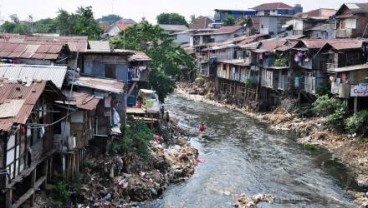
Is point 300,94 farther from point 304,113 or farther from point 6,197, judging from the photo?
point 6,197

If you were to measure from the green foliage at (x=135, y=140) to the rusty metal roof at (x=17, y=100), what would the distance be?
9.24 metres

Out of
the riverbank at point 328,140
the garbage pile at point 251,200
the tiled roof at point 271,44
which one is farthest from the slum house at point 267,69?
the garbage pile at point 251,200

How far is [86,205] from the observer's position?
22.3 metres

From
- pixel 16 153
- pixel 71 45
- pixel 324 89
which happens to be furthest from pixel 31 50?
pixel 324 89

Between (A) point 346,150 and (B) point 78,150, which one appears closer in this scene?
(B) point 78,150

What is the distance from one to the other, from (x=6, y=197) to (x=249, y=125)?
1293 inches

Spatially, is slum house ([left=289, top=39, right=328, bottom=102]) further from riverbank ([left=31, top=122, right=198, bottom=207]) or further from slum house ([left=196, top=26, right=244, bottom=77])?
slum house ([left=196, top=26, right=244, bottom=77])

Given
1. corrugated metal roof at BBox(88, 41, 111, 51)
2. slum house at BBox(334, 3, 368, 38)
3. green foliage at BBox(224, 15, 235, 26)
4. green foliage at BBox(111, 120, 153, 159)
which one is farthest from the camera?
green foliage at BBox(224, 15, 235, 26)

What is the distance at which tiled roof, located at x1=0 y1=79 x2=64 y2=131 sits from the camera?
54.6 ft

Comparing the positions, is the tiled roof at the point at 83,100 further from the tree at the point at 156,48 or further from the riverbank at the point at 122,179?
the tree at the point at 156,48

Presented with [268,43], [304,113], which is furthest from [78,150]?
[268,43]

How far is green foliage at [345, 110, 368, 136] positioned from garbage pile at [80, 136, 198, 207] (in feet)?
43.6

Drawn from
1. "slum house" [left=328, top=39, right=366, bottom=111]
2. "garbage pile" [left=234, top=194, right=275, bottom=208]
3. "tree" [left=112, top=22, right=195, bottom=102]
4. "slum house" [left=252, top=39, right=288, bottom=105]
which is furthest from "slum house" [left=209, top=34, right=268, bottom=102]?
"garbage pile" [left=234, top=194, right=275, bottom=208]

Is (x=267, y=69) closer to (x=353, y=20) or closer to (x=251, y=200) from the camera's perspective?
(x=353, y=20)
